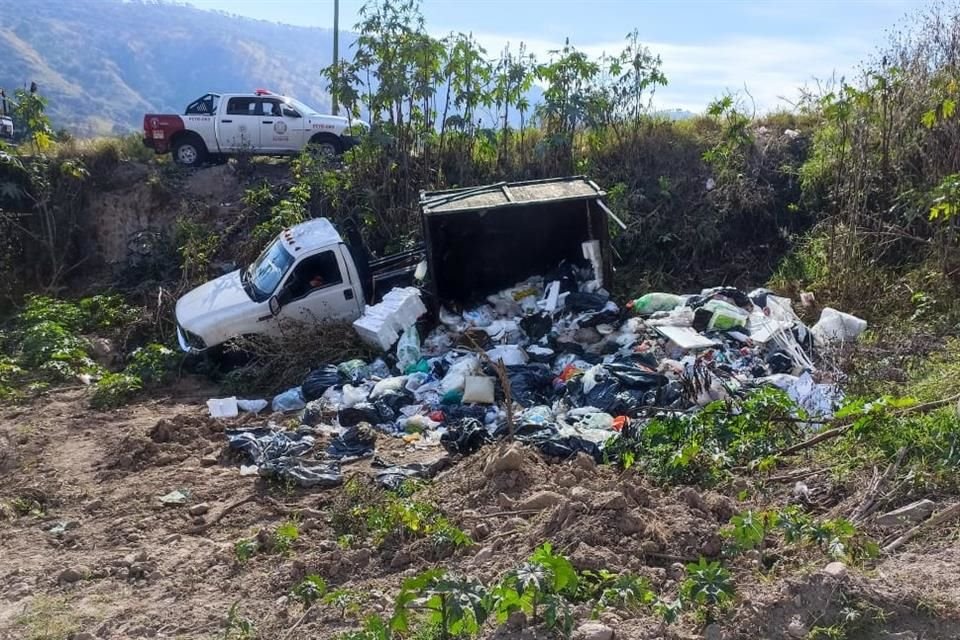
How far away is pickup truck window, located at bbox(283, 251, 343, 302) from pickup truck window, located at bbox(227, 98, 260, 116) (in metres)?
7.39

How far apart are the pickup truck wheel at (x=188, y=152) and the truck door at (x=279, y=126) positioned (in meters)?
1.25

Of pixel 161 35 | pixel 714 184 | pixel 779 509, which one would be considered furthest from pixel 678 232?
pixel 161 35

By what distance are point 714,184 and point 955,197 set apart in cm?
598

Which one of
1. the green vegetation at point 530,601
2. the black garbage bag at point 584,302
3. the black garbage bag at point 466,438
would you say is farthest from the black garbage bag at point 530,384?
the green vegetation at point 530,601

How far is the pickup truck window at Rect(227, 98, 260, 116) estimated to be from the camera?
15562mm

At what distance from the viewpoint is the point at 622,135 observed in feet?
43.8

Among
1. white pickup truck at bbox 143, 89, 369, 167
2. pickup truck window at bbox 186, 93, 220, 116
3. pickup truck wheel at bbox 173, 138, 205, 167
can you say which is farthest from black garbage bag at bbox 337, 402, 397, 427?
pickup truck window at bbox 186, 93, 220, 116

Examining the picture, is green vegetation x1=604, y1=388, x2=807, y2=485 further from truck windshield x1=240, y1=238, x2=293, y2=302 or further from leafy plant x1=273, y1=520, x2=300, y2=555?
truck windshield x1=240, y1=238, x2=293, y2=302

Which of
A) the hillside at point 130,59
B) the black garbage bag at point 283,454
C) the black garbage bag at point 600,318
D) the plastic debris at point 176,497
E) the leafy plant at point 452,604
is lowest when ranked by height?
the plastic debris at point 176,497

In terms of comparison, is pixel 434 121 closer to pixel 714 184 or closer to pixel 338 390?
pixel 714 184

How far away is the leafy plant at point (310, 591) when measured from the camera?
166 inches

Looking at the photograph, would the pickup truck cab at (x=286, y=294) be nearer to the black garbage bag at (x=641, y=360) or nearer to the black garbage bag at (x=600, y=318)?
the black garbage bag at (x=600, y=318)

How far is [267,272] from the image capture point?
9.68 m

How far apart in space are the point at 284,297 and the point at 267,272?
519 millimetres
